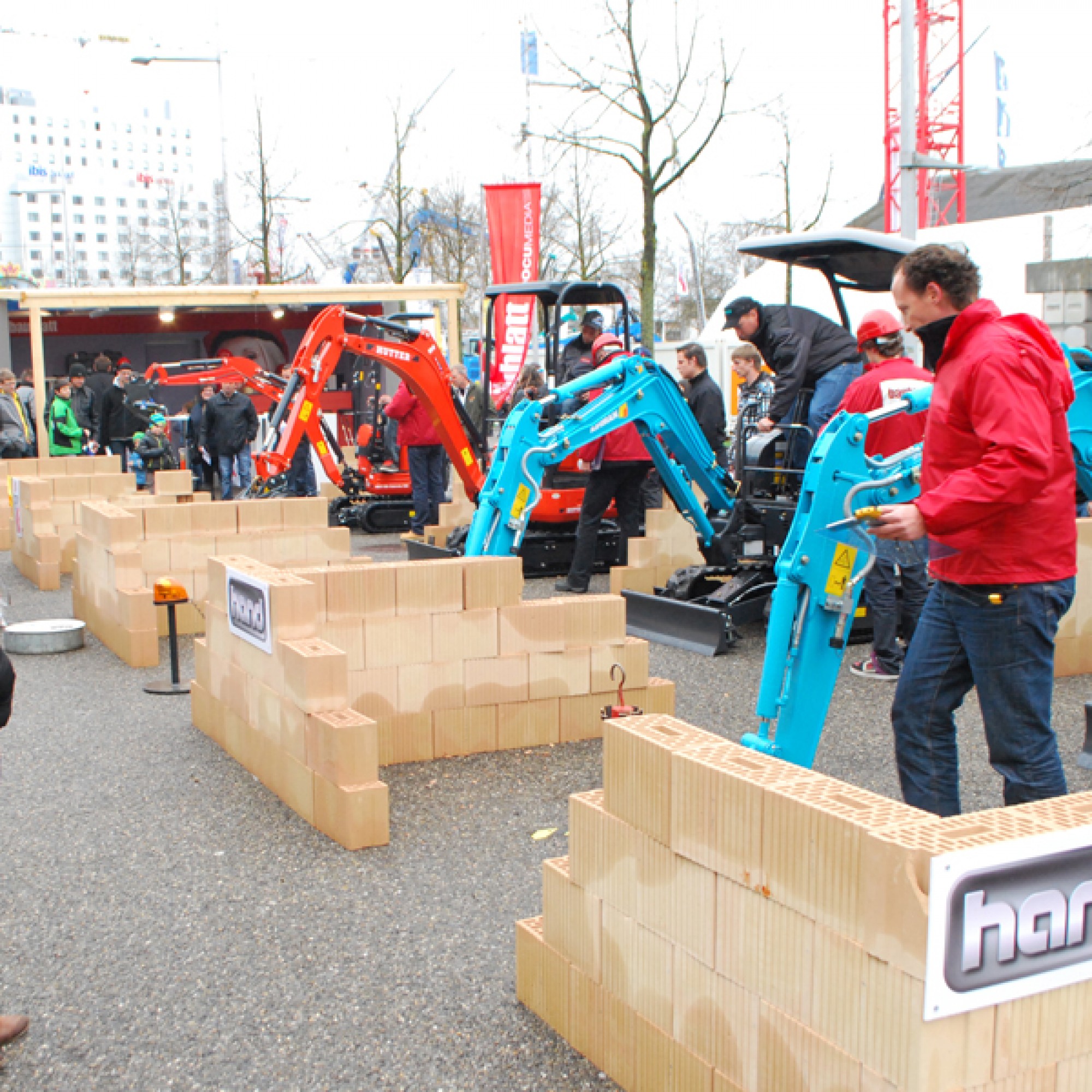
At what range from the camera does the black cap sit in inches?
307

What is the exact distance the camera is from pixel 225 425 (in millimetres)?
16578

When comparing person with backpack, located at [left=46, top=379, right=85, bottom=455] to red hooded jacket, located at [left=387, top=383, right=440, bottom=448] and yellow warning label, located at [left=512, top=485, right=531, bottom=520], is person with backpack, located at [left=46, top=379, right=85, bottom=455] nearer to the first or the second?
red hooded jacket, located at [left=387, top=383, right=440, bottom=448]

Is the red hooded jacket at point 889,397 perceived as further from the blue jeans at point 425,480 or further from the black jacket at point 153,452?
the black jacket at point 153,452

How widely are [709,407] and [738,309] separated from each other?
249 cm

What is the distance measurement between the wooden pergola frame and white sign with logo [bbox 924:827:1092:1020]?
17362mm

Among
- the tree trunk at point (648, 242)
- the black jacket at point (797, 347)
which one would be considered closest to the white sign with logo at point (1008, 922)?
the black jacket at point (797, 347)

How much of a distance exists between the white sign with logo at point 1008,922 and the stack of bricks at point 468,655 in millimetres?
3762

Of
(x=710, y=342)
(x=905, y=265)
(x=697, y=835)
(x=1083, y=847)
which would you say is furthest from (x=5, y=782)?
(x=710, y=342)

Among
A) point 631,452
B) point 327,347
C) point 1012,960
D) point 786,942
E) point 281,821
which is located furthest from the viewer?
point 327,347

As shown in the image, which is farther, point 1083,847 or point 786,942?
point 786,942

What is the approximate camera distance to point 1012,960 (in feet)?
7.45

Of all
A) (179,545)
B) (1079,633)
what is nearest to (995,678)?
(1079,633)

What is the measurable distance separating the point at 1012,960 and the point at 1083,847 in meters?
0.27

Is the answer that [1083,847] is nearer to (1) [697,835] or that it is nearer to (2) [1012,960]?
(2) [1012,960]
